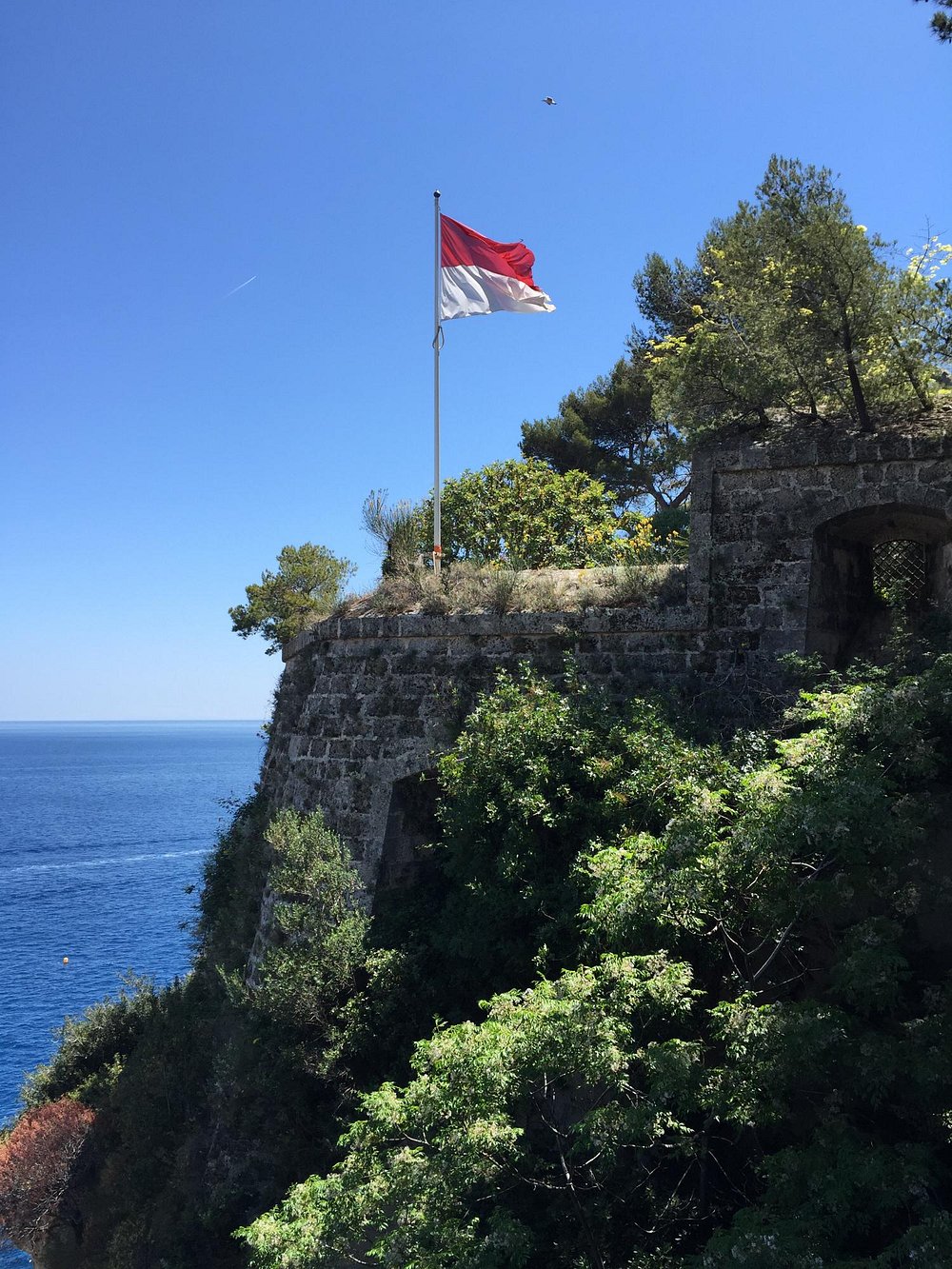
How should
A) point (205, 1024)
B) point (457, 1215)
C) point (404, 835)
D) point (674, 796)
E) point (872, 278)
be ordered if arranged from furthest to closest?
point (205, 1024) < point (404, 835) < point (872, 278) < point (674, 796) < point (457, 1215)

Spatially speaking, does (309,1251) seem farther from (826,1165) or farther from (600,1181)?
(826,1165)

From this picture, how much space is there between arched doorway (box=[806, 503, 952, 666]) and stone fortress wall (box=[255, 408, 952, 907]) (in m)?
0.03

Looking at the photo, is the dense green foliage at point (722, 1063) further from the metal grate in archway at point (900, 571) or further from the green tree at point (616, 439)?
the green tree at point (616, 439)

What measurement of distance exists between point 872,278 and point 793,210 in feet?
4.04

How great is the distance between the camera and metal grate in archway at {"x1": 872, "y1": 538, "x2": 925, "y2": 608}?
460 inches

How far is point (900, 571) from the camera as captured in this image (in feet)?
39.3

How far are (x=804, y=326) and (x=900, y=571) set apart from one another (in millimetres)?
3399

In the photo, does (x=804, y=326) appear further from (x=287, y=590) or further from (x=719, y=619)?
(x=287, y=590)

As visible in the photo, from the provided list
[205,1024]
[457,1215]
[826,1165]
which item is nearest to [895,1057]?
[826,1165]

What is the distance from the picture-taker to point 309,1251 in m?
6.28

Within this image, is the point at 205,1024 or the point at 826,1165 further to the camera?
the point at 205,1024

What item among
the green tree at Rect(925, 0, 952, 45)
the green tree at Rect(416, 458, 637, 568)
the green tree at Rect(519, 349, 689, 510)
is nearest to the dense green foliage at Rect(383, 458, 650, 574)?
the green tree at Rect(416, 458, 637, 568)

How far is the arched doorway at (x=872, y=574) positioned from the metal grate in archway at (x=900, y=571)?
11mm

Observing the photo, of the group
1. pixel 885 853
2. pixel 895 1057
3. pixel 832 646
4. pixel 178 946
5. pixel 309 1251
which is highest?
pixel 832 646
